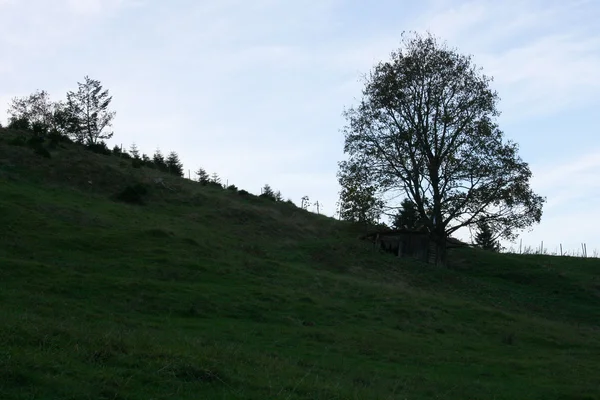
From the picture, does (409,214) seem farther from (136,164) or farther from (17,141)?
(17,141)

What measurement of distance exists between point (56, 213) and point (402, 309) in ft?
66.3

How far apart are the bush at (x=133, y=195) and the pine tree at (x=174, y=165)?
18.9m

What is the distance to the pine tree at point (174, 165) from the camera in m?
72.5

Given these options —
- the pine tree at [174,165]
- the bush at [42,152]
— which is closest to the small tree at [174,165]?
the pine tree at [174,165]

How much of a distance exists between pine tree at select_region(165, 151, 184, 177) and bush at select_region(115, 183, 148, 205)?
746 inches

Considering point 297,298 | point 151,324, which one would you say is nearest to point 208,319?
point 151,324

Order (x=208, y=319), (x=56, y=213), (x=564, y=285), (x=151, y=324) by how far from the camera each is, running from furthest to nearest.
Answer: (x=564, y=285) < (x=56, y=213) < (x=208, y=319) < (x=151, y=324)

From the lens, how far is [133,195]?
5006 centimetres

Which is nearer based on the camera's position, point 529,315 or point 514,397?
point 514,397

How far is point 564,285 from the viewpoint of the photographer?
171 ft

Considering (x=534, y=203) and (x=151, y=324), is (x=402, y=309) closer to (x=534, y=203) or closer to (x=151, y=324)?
(x=151, y=324)

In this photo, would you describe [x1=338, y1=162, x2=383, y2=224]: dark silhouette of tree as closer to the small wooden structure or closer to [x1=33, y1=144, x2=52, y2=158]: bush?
the small wooden structure

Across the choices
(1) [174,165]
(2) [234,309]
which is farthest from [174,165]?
(2) [234,309]

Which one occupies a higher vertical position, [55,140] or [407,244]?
[55,140]
